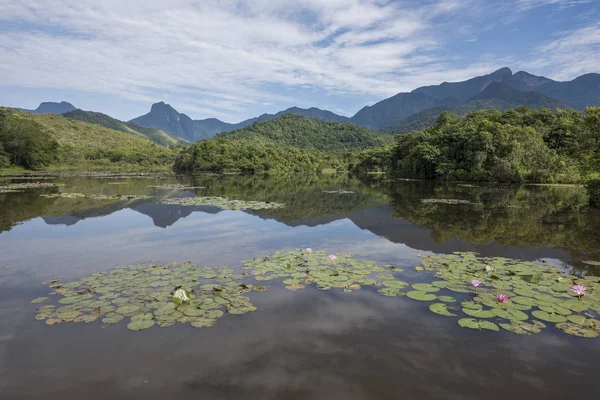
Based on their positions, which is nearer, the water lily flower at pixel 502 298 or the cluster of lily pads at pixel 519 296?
the cluster of lily pads at pixel 519 296

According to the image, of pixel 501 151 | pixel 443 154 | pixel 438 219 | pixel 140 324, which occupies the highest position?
pixel 501 151

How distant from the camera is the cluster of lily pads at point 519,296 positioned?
211 inches

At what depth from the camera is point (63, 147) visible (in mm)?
92625

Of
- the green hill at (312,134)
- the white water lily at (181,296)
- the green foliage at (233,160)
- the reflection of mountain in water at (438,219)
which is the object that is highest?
the green hill at (312,134)

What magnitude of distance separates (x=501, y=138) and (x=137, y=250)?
46767 mm

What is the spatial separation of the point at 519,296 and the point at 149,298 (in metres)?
6.79

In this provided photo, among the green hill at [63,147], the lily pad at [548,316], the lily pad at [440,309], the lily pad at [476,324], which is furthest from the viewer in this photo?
the green hill at [63,147]

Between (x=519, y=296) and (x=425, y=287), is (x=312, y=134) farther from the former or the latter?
(x=519, y=296)

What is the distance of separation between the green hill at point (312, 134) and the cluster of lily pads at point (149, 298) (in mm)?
133848

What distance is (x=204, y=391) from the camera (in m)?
3.76

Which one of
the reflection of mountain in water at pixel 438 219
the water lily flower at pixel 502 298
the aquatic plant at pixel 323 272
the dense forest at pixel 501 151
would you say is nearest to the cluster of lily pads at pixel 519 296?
the water lily flower at pixel 502 298

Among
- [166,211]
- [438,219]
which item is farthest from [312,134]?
[438,219]

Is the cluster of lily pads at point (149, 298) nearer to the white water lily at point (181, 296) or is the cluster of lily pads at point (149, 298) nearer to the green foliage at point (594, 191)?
the white water lily at point (181, 296)

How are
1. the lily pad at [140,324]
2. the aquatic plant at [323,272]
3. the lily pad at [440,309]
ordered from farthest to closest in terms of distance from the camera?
the aquatic plant at [323,272] → the lily pad at [440,309] → the lily pad at [140,324]
